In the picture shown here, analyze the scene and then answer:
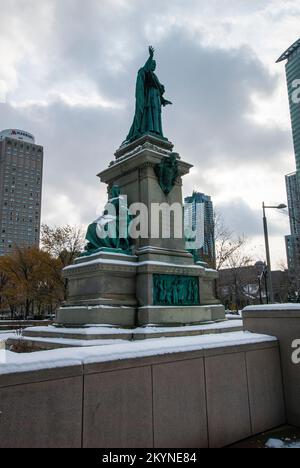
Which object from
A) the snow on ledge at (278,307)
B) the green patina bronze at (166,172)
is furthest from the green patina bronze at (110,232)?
the snow on ledge at (278,307)

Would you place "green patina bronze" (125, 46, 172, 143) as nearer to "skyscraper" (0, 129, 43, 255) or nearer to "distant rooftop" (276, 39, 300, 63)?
"distant rooftop" (276, 39, 300, 63)

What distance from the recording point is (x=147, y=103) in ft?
55.9

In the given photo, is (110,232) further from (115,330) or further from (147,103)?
(147,103)

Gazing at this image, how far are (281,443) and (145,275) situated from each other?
7683 mm

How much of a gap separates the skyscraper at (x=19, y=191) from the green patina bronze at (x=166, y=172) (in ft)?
343

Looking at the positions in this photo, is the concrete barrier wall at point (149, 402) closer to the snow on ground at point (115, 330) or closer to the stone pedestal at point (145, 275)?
the snow on ground at point (115, 330)

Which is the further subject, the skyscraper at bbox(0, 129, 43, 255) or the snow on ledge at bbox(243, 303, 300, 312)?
the skyscraper at bbox(0, 129, 43, 255)

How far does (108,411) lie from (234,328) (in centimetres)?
972

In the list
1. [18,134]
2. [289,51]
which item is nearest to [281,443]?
[289,51]

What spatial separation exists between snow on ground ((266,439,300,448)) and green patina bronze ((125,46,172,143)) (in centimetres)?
1348

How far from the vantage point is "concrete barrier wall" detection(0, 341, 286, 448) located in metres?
3.54

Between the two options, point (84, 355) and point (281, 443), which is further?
point (281, 443)

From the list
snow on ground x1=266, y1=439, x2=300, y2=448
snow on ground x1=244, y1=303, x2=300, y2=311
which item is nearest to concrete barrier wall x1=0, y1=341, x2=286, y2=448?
snow on ground x1=266, y1=439, x2=300, y2=448

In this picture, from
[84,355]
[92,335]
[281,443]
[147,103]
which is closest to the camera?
[84,355]
